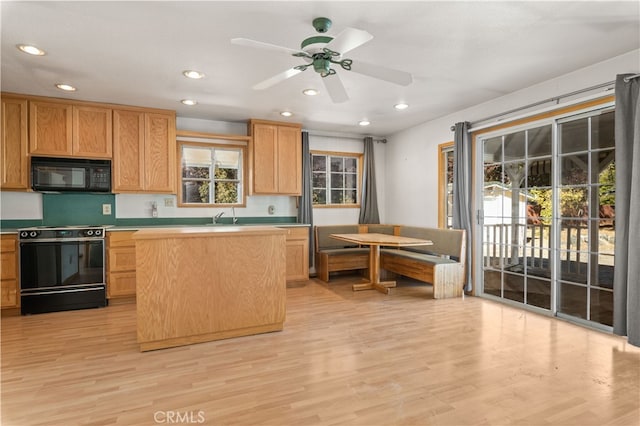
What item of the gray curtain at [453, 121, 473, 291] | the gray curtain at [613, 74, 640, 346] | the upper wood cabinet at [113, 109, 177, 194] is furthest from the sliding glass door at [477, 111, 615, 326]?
the upper wood cabinet at [113, 109, 177, 194]

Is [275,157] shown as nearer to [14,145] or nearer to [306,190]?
[306,190]

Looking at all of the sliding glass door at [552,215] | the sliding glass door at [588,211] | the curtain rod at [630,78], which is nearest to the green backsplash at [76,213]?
the sliding glass door at [552,215]

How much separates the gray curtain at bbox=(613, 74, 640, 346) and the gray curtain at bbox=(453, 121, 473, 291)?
1.69 metres

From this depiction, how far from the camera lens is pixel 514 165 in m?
4.12

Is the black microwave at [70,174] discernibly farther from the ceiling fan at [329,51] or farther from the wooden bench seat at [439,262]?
the wooden bench seat at [439,262]

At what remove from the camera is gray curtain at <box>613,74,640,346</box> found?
274 cm

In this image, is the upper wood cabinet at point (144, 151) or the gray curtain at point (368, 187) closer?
the upper wood cabinet at point (144, 151)

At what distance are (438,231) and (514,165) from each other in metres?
1.33

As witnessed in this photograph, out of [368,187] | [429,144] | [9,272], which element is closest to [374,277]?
[368,187]

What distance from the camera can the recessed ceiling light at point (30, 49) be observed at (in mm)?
2756

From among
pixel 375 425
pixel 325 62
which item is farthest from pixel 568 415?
pixel 325 62

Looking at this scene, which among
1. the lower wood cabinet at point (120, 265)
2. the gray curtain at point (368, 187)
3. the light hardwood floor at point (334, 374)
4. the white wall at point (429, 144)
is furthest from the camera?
the gray curtain at point (368, 187)

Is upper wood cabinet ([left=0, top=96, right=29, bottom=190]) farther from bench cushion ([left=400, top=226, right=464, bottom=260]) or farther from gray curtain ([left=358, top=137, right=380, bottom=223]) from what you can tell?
bench cushion ([left=400, top=226, right=464, bottom=260])

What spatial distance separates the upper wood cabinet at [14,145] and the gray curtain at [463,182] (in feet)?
17.6
